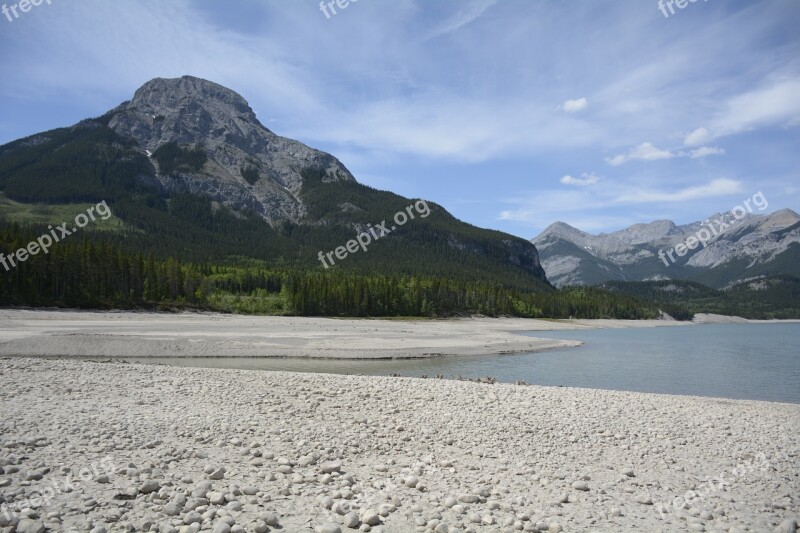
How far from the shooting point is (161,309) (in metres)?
74.8

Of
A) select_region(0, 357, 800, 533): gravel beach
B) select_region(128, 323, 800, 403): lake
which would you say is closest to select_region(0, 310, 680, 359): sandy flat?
select_region(128, 323, 800, 403): lake

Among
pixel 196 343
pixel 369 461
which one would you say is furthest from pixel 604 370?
pixel 196 343

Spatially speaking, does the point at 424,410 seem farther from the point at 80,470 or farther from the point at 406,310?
the point at 406,310

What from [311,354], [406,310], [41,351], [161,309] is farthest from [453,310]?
[41,351]

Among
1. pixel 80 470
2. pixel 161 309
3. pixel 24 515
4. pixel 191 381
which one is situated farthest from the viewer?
pixel 161 309

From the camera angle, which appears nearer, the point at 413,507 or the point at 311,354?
the point at 413,507

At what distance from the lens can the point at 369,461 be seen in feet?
36.2

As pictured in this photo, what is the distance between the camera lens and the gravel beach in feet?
27.0

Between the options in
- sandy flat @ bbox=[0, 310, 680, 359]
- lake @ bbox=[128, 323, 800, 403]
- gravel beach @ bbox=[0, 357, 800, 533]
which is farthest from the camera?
sandy flat @ bbox=[0, 310, 680, 359]

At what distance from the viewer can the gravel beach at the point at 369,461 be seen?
8234mm

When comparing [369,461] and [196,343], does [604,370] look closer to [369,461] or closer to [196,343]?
[369,461]

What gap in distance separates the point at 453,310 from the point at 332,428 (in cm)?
10293

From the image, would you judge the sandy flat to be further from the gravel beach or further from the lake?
the gravel beach

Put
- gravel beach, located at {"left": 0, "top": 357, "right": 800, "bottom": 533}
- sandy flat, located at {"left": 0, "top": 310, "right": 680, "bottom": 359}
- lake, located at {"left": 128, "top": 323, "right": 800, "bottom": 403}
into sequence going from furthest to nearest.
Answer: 1. sandy flat, located at {"left": 0, "top": 310, "right": 680, "bottom": 359}
2. lake, located at {"left": 128, "top": 323, "right": 800, "bottom": 403}
3. gravel beach, located at {"left": 0, "top": 357, "right": 800, "bottom": 533}
